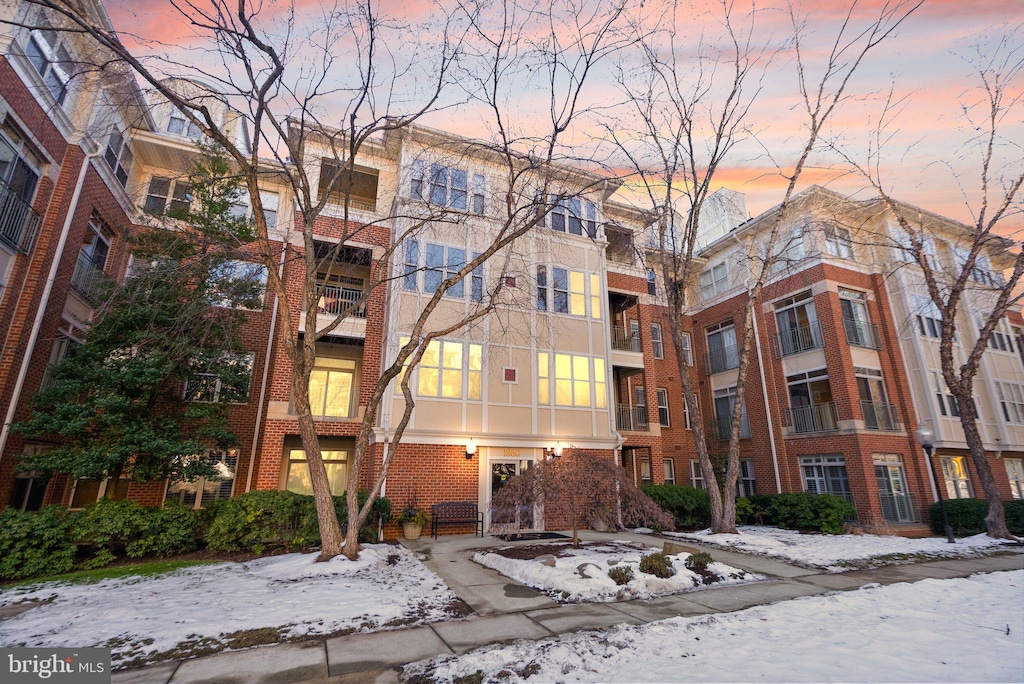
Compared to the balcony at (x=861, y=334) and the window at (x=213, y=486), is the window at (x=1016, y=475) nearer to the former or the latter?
the balcony at (x=861, y=334)

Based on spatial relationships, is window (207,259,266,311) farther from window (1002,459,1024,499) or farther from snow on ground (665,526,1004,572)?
window (1002,459,1024,499)

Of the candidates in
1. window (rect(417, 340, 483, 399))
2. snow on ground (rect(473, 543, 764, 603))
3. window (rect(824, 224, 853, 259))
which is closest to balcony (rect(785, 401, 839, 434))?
window (rect(824, 224, 853, 259))

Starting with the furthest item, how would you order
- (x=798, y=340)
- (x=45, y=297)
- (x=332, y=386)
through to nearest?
(x=798, y=340) → (x=332, y=386) → (x=45, y=297)

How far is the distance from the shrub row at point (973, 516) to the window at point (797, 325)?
6.70 meters

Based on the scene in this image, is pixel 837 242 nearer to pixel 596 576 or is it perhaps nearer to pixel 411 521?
pixel 596 576

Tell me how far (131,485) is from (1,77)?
1048 cm

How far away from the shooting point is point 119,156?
14.3 metres

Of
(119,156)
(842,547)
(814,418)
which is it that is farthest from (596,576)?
(119,156)

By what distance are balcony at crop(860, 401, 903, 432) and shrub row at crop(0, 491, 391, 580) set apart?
1805 centimetres

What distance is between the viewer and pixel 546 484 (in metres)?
9.88

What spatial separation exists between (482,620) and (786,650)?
3.42m

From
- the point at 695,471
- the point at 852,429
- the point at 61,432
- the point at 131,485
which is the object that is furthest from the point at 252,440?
the point at 852,429

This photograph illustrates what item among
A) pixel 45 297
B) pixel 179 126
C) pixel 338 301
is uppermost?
pixel 179 126

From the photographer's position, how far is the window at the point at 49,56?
10.5 metres
